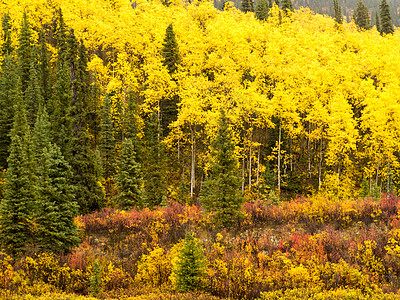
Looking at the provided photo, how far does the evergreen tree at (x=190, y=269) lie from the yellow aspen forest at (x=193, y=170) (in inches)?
1.9

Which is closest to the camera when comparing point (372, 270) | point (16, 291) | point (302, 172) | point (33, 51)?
point (16, 291)

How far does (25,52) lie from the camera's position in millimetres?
46281

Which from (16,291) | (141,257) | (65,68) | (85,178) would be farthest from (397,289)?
(65,68)

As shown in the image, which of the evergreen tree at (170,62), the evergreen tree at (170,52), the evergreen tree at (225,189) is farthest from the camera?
the evergreen tree at (170,52)

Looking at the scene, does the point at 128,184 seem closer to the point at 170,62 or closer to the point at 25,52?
the point at 170,62

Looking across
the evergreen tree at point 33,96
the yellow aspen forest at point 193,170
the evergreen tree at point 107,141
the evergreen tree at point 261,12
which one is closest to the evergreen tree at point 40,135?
the yellow aspen forest at point 193,170

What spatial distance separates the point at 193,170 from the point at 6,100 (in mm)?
28769

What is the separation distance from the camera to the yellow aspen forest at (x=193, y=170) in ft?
34.8

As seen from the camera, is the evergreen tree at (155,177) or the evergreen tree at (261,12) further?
the evergreen tree at (261,12)

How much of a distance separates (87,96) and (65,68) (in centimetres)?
290

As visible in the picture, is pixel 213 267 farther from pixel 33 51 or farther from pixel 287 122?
pixel 33 51

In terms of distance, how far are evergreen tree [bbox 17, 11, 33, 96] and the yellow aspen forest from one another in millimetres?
205

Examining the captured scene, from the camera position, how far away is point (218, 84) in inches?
1174

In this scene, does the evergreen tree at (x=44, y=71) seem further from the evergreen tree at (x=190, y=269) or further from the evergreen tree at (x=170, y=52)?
the evergreen tree at (x=190, y=269)
